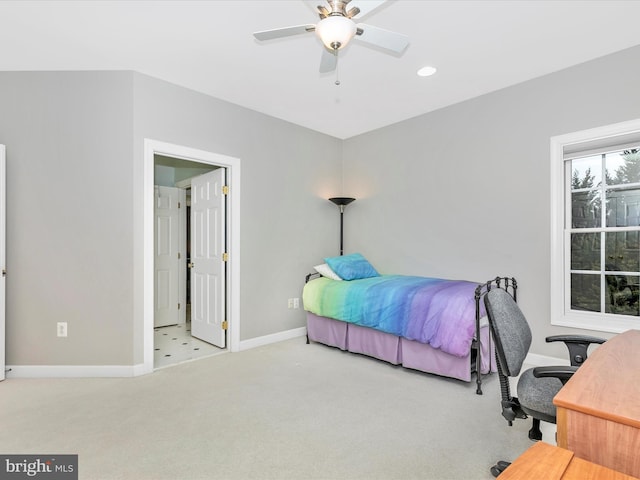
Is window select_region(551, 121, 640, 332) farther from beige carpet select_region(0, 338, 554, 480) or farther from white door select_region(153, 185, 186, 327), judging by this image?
white door select_region(153, 185, 186, 327)

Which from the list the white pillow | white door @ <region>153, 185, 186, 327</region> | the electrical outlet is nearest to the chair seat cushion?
the white pillow

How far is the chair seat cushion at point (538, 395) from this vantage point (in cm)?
149

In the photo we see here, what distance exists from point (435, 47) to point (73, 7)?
261cm

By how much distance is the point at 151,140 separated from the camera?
313cm

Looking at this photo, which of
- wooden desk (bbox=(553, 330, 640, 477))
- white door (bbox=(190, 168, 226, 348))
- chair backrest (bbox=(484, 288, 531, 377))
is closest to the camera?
wooden desk (bbox=(553, 330, 640, 477))

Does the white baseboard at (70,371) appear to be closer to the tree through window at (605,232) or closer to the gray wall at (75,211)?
the gray wall at (75,211)

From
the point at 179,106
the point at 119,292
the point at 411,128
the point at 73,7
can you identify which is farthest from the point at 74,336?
the point at 411,128

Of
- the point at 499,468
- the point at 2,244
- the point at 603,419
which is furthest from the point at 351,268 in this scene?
the point at 2,244

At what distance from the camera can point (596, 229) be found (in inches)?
119

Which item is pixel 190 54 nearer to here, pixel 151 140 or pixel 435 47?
pixel 151 140

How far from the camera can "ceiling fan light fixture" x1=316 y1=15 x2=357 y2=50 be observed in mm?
1658

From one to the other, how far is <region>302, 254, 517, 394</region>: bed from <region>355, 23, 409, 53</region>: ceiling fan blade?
1.84m

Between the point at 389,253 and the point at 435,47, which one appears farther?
the point at 389,253

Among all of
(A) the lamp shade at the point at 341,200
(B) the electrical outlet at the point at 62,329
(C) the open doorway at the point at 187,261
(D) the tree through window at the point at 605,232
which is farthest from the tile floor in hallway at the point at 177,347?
(D) the tree through window at the point at 605,232
